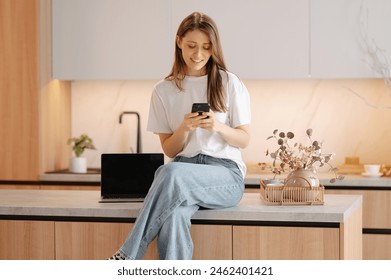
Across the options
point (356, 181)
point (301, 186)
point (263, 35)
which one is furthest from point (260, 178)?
point (301, 186)

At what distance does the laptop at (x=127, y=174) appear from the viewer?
11.6 feet

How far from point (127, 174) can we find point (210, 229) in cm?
54

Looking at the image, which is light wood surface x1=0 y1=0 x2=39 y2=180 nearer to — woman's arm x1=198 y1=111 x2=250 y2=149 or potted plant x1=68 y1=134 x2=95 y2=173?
potted plant x1=68 y1=134 x2=95 y2=173

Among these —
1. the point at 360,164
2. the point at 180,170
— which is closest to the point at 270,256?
the point at 180,170

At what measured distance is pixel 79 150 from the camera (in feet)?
17.4

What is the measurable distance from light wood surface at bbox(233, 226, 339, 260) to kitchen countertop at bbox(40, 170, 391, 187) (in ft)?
5.43

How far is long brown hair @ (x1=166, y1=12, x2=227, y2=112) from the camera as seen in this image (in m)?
3.38

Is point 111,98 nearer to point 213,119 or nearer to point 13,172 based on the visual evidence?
point 13,172

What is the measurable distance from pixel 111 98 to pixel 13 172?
0.84m

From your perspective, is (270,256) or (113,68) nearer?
(270,256)

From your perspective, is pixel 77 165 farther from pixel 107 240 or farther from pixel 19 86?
pixel 107 240

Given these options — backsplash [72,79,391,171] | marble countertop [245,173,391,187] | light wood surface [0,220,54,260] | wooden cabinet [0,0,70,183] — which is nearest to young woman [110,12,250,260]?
light wood surface [0,220,54,260]

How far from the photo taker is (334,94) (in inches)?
207

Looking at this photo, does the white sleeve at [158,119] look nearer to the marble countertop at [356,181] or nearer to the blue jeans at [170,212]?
the blue jeans at [170,212]
